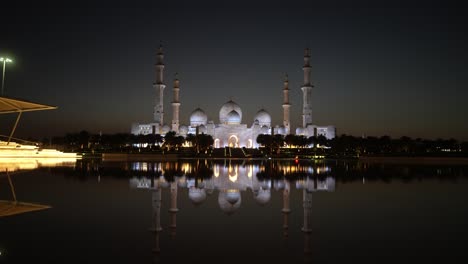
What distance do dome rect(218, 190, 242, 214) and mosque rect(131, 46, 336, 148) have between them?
46.8 metres

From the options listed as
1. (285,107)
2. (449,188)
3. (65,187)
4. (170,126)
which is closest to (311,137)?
(285,107)

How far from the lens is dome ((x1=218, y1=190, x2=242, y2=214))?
26.5 ft

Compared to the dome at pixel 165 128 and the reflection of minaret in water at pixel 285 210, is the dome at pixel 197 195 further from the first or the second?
the dome at pixel 165 128

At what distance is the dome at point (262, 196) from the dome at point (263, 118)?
191 feet

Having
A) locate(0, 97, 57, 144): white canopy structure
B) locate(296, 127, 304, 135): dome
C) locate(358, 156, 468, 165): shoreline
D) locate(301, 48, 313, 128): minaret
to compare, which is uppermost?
locate(301, 48, 313, 128): minaret

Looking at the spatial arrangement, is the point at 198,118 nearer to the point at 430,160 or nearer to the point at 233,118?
the point at 233,118

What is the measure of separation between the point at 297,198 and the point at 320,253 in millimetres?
4702

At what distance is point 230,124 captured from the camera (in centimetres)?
6650

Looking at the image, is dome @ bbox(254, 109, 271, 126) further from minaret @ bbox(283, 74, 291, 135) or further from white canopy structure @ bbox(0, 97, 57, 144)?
→ white canopy structure @ bbox(0, 97, 57, 144)

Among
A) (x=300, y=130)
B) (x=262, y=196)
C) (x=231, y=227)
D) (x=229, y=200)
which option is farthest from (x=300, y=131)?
(x=231, y=227)

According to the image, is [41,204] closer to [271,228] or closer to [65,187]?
[65,187]

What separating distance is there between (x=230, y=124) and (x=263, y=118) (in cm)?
614

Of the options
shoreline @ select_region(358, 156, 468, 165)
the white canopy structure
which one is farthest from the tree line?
the white canopy structure

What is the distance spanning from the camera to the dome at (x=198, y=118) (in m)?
69.2
